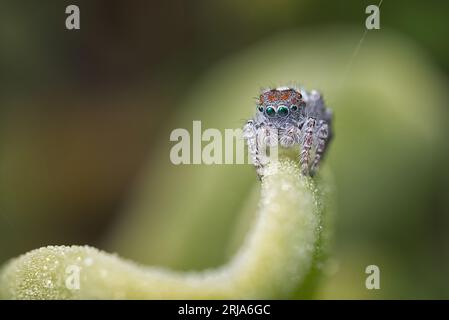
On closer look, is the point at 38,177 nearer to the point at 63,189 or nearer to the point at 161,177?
the point at 63,189

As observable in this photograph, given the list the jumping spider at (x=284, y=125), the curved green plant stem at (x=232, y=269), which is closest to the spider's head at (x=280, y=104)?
the jumping spider at (x=284, y=125)

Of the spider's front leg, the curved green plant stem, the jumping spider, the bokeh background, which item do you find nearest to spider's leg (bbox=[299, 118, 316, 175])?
the jumping spider

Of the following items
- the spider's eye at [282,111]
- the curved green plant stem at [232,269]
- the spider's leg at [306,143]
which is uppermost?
the spider's eye at [282,111]

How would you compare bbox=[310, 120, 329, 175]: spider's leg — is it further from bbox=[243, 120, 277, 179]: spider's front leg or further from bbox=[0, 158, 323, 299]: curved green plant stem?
bbox=[0, 158, 323, 299]: curved green plant stem

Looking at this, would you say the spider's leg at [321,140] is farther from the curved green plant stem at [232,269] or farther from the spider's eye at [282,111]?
the curved green plant stem at [232,269]

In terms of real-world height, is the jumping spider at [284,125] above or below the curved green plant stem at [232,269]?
above
